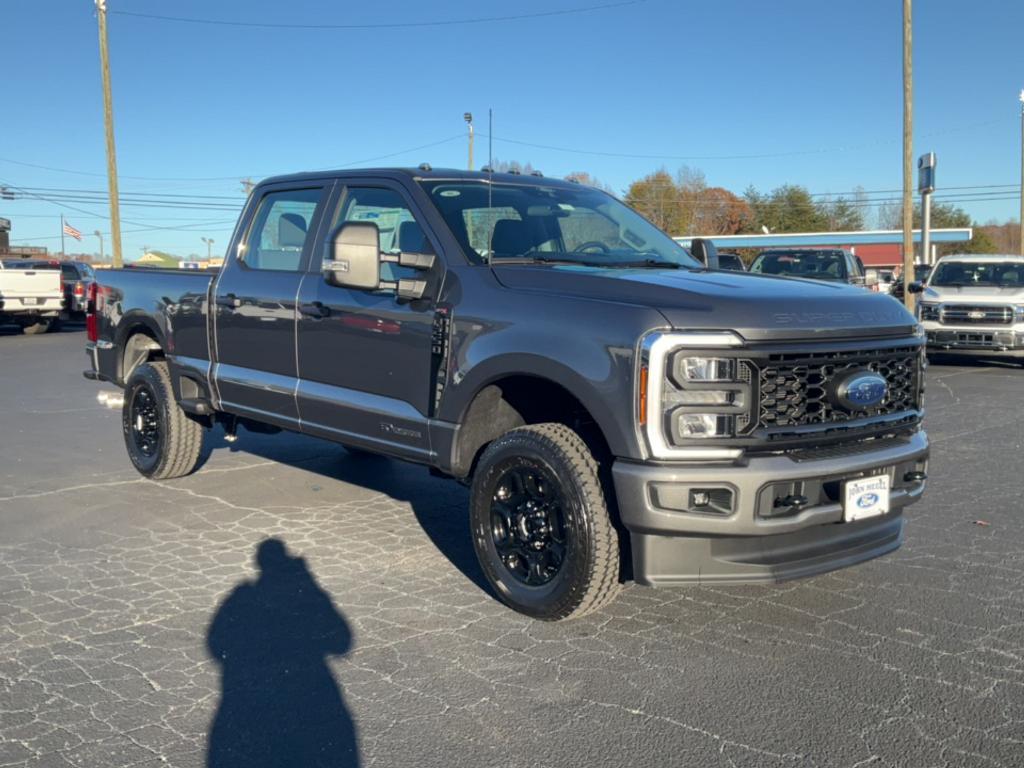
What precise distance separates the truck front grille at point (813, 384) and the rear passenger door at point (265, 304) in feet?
9.29

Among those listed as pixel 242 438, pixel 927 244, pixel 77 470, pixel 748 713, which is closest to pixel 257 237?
pixel 77 470

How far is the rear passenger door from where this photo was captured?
555 centimetres

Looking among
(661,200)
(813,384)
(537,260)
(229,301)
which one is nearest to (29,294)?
(229,301)

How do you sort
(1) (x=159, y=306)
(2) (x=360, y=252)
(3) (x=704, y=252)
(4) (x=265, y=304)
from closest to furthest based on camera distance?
(2) (x=360, y=252) < (4) (x=265, y=304) < (3) (x=704, y=252) < (1) (x=159, y=306)

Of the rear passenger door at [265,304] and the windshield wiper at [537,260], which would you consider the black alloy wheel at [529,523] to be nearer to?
the windshield wiper at [537,260]

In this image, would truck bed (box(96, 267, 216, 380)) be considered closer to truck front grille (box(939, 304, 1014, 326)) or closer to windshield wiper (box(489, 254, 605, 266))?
windshield wiper (box(489, 254, 605, 266))

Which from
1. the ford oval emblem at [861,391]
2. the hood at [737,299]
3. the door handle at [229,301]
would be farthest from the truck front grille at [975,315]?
the door handle at [229,301]

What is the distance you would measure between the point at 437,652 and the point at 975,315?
13.1m

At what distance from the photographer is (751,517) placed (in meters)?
3.62

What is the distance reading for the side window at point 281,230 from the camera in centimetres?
567

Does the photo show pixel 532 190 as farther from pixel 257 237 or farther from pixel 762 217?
pixel 762 217

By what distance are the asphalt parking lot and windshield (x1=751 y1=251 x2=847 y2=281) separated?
9.68 m

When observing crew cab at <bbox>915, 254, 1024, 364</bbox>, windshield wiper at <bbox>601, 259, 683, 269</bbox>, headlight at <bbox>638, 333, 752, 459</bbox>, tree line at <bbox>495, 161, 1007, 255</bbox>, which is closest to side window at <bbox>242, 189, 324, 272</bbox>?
windshield wiper at <bbox>601, 259, 683, 269</bbox>

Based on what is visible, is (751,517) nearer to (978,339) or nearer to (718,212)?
(978,339)
